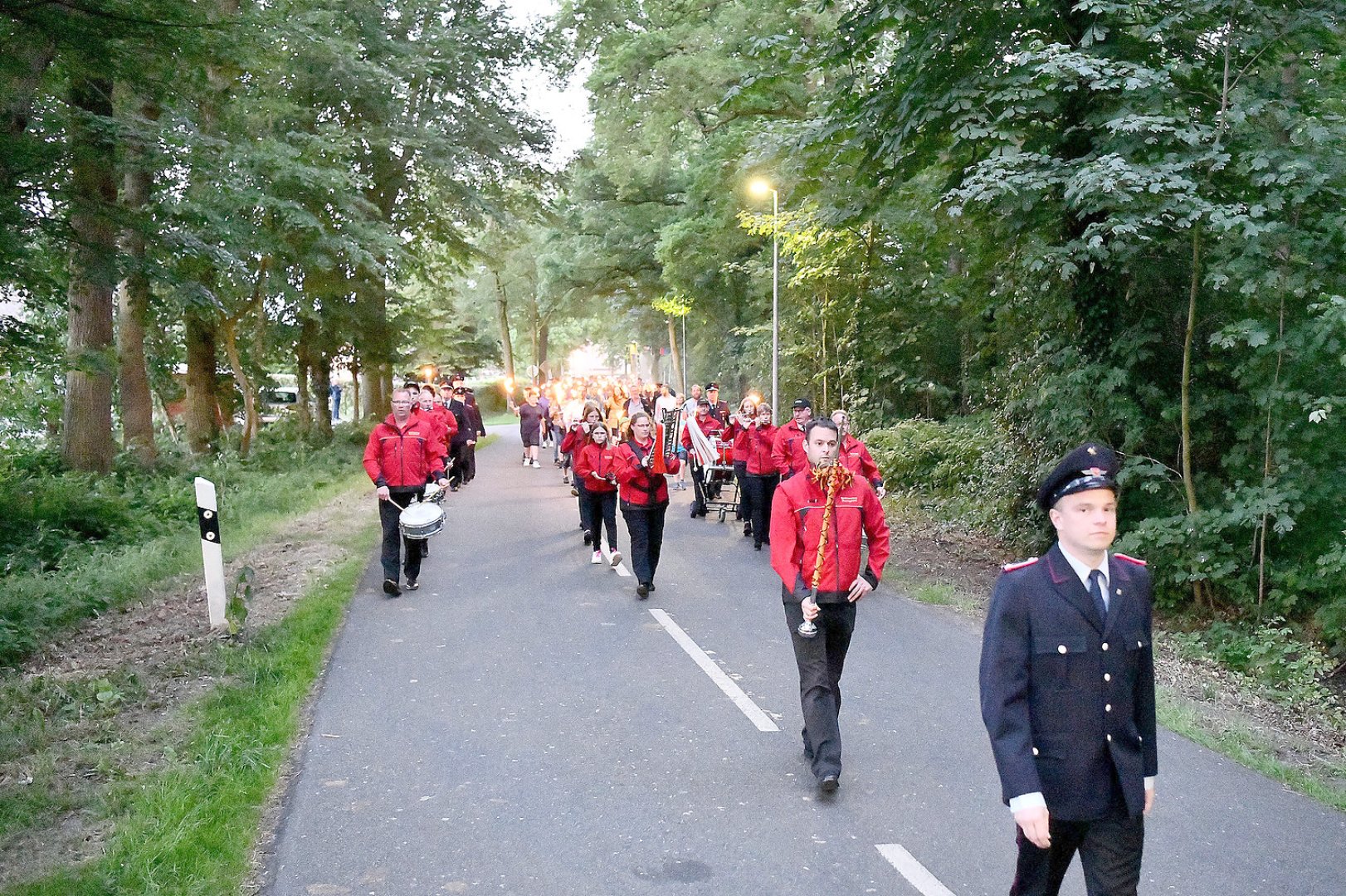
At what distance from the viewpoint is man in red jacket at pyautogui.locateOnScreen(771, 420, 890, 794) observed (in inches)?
234

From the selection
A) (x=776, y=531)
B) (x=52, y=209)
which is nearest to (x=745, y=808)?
(x=776, y=531)

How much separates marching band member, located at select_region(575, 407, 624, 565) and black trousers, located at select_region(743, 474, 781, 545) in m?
2.53

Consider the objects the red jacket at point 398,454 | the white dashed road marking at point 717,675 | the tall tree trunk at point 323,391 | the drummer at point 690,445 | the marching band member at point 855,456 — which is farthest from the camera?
the tall tree trunk at point 323,391

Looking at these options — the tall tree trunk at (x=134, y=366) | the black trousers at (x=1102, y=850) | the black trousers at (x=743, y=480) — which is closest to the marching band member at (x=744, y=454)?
the black trousers at (x=743, y=480)

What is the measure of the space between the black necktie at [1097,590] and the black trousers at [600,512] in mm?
9702

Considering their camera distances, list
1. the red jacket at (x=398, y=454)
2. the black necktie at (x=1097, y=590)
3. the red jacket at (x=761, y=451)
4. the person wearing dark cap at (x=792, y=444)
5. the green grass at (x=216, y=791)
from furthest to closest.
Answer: the red jacket at (x=761, y=451)
the person wearing dark cap at (x=792, y=444)
the red jacket at (x=398, y=454)
the green grass at (x=216, y=791)
the black necktie at (x=1097, y=590)

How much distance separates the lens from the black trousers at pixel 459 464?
69.3 ft

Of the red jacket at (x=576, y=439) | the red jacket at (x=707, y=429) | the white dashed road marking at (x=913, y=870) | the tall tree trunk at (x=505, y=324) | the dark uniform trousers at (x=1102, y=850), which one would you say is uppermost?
the tall tree trunk at (x=505, y=324)

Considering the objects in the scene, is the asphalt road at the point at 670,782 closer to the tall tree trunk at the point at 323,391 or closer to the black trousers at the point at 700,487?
the black trousers at the point at 700,487

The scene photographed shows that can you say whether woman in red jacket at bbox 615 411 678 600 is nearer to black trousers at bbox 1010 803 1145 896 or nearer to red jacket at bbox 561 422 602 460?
red jacket at bbox 561 422 602 460


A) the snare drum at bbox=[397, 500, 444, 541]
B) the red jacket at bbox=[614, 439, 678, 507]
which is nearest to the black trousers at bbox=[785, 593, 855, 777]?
the red jacket at bbox=[614, 439, 678, 507]

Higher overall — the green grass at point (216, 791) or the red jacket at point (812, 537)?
the red jacket at point (812, 537)

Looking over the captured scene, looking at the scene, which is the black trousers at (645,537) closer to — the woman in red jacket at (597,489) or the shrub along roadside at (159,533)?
the woman in red jacket at (597,489)

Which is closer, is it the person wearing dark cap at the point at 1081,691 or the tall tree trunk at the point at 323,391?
the person wearing dark cap at the point at 1081,691
